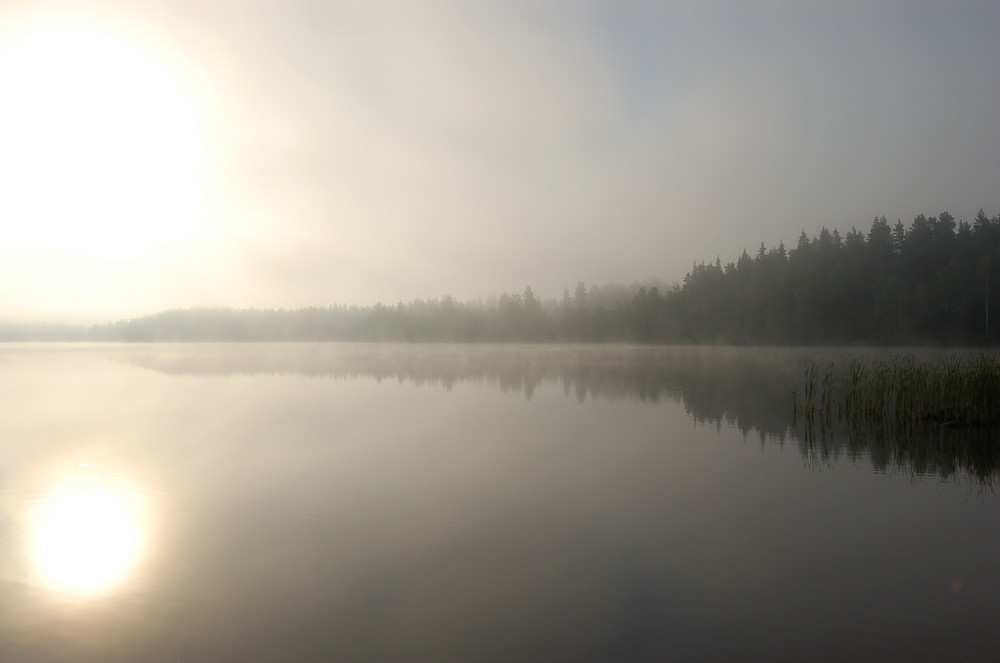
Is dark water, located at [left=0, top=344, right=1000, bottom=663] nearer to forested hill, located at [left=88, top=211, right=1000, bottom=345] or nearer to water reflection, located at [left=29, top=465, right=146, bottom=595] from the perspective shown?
water reflection, located at [left=29, top=465, right=146, bottom=595]

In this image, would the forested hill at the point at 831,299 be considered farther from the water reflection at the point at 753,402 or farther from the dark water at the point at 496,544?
the dark water at the point at 496,544

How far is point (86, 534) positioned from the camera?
295 inches

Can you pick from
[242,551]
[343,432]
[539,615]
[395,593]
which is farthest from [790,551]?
[343,432]

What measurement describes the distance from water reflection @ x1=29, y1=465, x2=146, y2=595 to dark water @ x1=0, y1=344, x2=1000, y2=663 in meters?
0.04

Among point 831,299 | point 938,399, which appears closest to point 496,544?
point 938,399

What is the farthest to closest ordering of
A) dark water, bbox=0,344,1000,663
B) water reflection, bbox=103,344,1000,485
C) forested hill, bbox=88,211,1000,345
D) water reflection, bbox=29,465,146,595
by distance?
1. forested hill, bbox=88,211,1000,345
2. water reflection, bbox=103,344,1000,485
3. water reflection, bbox=29,465,146,595
4. dark water, bbox=0,344,1000,663

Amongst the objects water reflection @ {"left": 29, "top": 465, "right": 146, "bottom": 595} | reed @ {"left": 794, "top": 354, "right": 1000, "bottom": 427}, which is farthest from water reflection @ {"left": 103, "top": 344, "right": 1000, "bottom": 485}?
water reflection @ {"left": 29, "top": 465, "right": 146, "bottom": 595}

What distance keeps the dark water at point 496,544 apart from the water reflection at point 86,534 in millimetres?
39

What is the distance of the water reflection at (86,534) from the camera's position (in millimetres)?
6207

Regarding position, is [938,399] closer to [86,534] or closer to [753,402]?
[753,402]

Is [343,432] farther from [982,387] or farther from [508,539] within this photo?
[982,387]

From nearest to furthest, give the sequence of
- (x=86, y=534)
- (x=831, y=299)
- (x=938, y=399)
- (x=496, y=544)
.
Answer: (x=496, y=544), (x=86, y=534), (x=938, y=399), (x=831, y=299)

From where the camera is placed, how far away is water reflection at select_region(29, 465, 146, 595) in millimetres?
6207

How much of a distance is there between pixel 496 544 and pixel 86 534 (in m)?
4.52
